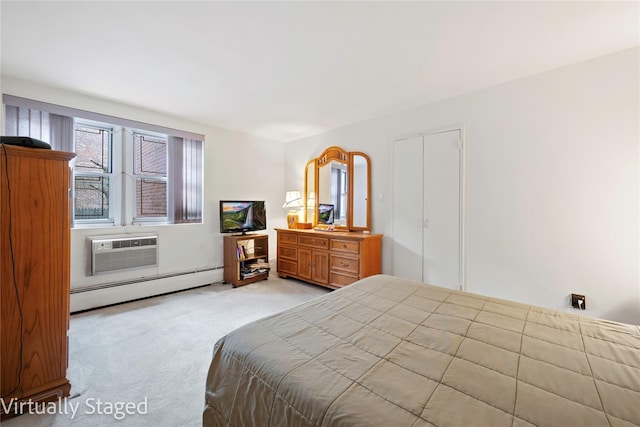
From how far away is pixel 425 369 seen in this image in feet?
3.16

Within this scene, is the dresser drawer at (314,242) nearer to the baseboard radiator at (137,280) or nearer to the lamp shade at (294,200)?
the lamp shade at (294,200)

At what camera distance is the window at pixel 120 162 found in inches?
112

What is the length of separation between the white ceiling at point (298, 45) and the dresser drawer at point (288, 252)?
2.29 metres

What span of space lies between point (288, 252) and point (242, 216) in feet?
3.16

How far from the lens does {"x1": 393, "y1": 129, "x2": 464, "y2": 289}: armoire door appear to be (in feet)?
9.95

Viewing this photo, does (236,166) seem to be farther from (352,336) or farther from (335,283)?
(352,336)

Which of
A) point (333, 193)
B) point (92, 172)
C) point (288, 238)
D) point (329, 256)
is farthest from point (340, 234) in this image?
point (92, 172)

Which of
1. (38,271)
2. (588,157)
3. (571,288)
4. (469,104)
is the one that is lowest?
(571,288)

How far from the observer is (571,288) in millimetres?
2379

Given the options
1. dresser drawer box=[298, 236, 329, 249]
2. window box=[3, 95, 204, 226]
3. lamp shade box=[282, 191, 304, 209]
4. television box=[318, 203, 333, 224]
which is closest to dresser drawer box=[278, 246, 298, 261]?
dresser drawer box=[298, 236, 329, 249]

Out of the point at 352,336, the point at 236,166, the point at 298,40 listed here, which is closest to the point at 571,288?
the point at 352,336

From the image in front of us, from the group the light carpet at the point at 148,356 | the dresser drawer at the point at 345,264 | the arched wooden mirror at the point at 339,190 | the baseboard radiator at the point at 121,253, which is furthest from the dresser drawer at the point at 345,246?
the baseboard radiator at the point at 121,253

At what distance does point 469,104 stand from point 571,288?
81.6 inches

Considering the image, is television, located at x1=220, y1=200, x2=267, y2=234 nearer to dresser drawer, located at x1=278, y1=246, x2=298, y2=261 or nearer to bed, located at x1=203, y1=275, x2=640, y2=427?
dresser drawer, located at x1=278, y1=246, x2=298, y2=261
